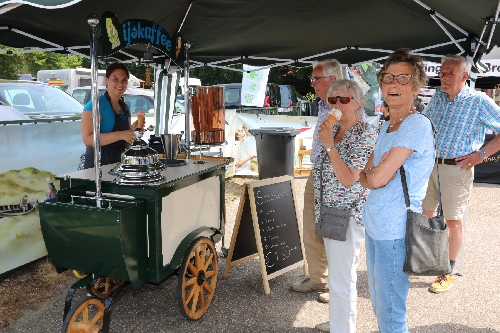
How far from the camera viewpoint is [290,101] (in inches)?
663

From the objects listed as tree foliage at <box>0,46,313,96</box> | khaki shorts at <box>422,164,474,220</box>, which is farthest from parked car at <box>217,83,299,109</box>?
khaki shorts at <box>422,164,474,220</box>

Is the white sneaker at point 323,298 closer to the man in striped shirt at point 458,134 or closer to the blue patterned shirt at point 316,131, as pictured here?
the man in striped shirt at point 458,134

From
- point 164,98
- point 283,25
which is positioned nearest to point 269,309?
point 283,25

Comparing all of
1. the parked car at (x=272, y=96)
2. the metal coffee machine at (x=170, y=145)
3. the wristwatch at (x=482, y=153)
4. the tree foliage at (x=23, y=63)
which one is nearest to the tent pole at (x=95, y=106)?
the metal coffee machine at (x=170, y=145)

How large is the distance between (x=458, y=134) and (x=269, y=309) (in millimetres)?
2204

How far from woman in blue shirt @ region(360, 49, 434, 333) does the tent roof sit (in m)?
1.38

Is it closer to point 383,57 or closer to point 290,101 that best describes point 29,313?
point 383,57

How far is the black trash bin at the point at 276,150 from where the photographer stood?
8195 millimetres

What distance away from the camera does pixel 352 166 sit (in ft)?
8.57

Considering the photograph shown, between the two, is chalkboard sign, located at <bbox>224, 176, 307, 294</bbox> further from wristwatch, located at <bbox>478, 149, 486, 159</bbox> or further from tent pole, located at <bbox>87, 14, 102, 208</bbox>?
wristwatch, located at <bbox>478, 149, 486, 159</bbox>

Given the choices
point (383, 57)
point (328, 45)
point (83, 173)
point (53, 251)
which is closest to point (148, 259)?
point (53, 251)

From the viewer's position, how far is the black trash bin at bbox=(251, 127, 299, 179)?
26.9ft

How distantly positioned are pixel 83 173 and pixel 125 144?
0.80 m

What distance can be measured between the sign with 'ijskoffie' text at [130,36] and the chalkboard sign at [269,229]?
1.43 metres
